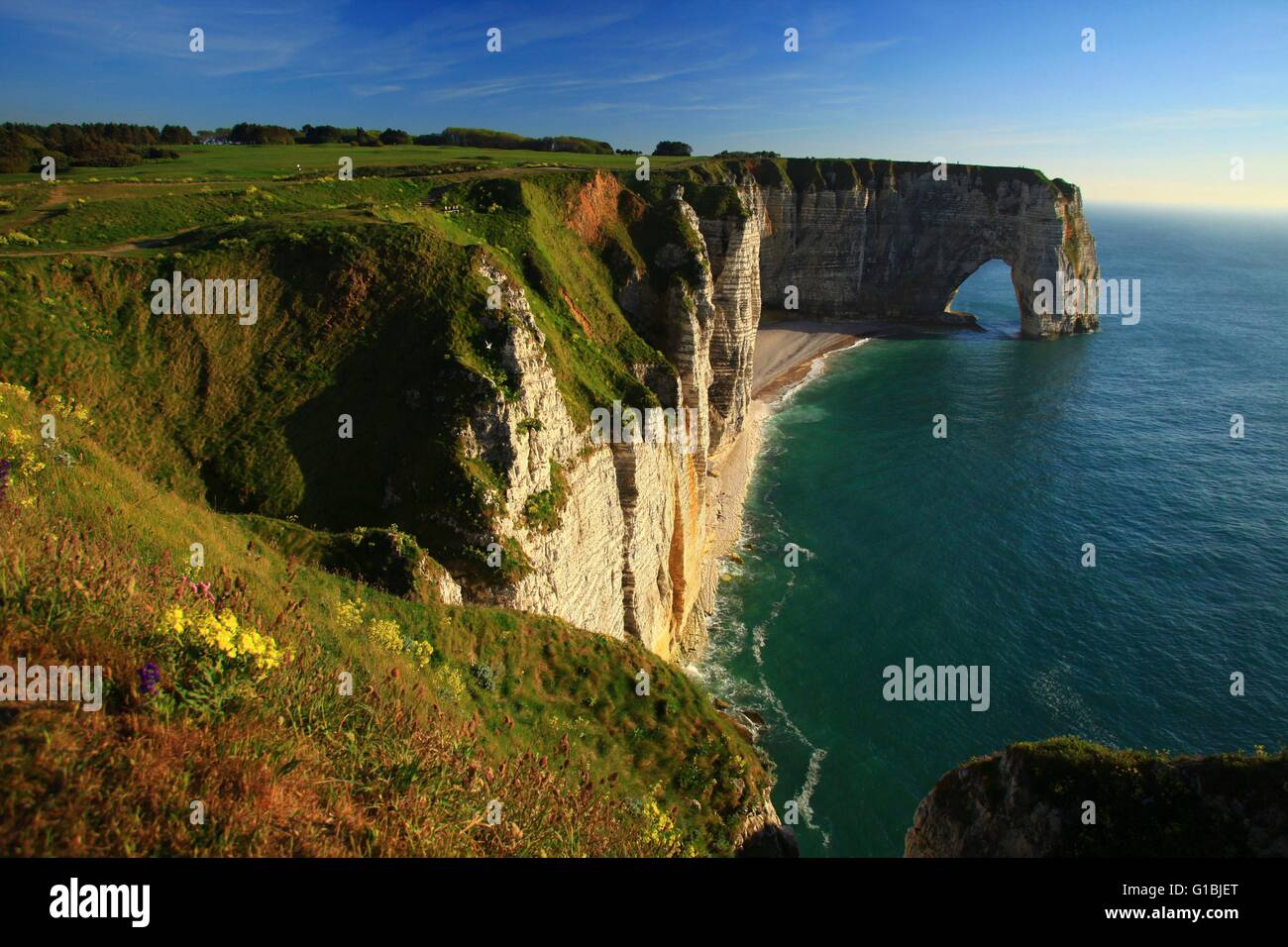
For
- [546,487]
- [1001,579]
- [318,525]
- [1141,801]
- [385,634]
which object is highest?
[546,487]

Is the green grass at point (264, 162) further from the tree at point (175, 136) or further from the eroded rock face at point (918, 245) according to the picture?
the eroded rock face at point (918, 245)

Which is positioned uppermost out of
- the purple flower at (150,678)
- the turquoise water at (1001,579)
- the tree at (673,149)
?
the tree at (673,149)

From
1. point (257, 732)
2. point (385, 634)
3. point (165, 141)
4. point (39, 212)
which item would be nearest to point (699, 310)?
point (39, 212)

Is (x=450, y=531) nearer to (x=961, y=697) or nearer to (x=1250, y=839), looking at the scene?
(x=1250, y=839)

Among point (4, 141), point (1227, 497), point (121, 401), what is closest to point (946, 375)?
point (1227, 497)

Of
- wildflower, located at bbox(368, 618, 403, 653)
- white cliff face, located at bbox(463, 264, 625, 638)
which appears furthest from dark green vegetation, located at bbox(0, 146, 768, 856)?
white cliff face, located at bbox(463, 264, 625, 638)

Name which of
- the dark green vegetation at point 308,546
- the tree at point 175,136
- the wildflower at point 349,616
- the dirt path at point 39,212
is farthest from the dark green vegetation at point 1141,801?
the tree at point 175,136

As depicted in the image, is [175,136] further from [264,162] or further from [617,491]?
[617,491]
